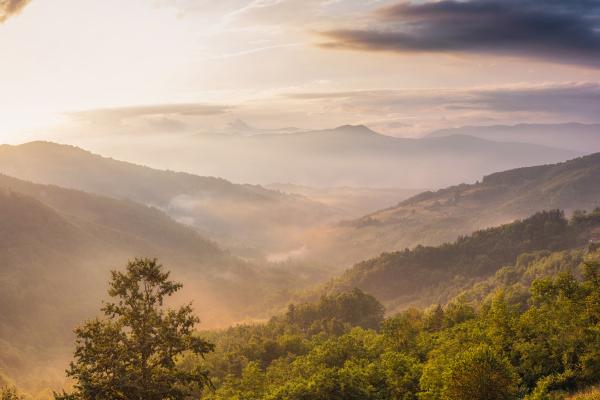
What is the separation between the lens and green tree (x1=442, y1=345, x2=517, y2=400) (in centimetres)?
3762

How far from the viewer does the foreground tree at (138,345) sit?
1355 inches

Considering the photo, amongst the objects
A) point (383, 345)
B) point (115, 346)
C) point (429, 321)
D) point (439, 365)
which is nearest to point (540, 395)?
point (439, 365)

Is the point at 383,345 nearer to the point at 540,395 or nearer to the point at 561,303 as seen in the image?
the point at 561,303

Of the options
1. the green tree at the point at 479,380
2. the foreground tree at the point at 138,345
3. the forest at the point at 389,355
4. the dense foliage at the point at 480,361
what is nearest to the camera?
the foreground tree at the point at 138,345

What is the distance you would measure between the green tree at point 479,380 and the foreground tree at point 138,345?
1736 centimetres

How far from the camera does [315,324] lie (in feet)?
546

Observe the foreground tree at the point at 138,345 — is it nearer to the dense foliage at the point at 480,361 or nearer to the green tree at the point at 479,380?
the dense foliage at the point at 480,361

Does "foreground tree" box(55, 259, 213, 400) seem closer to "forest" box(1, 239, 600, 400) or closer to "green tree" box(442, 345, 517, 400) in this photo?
"forest" box(1, 239, 600, 400)

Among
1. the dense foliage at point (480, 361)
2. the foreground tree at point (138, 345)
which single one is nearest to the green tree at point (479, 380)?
the dense foliage at point (480, 361)

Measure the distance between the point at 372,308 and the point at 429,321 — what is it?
101835 mm

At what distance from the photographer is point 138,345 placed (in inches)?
1426

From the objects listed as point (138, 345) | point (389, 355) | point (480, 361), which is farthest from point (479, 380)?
point (389, 355)

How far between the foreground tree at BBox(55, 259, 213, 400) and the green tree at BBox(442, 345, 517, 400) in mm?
17358

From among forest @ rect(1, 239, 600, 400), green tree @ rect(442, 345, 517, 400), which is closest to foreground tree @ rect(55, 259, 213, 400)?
forest @ rect(1, 239, 600, 400)
